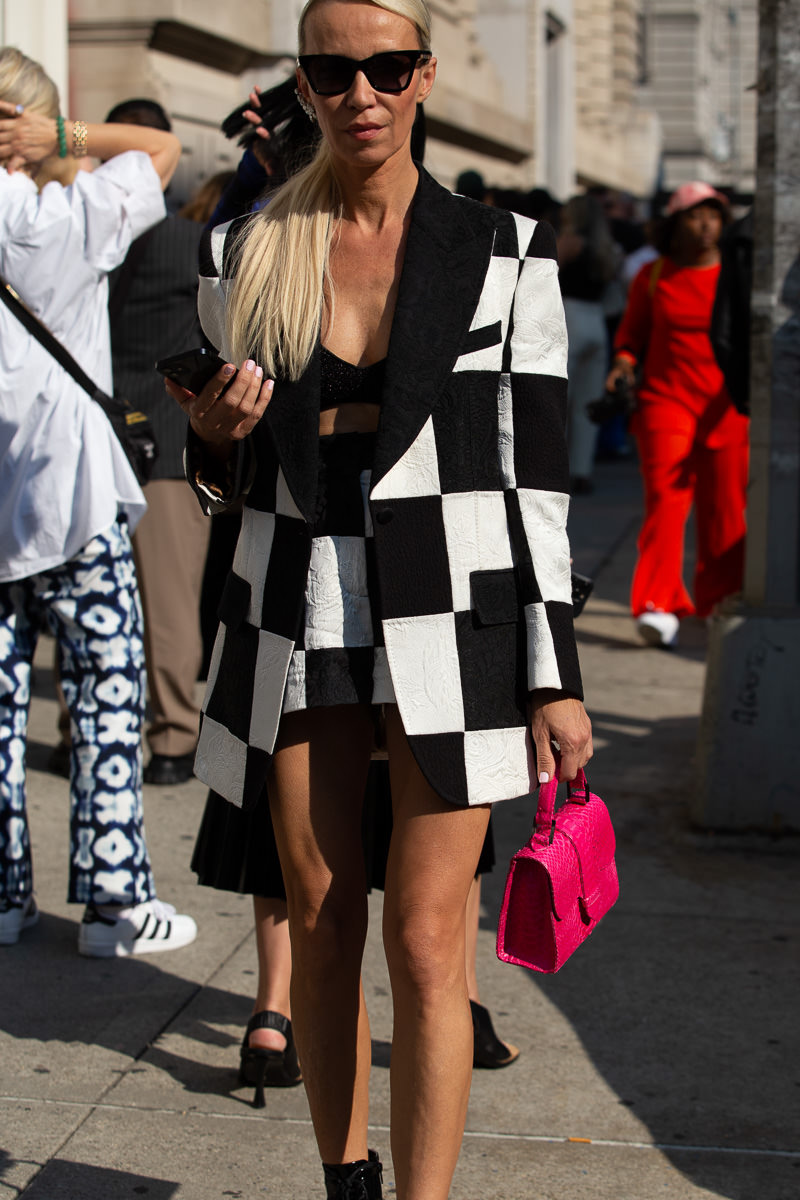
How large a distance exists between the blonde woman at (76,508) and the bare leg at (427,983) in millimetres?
1761

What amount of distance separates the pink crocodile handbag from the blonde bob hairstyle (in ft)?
2.64

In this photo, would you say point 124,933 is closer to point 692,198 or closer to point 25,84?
point 25,84

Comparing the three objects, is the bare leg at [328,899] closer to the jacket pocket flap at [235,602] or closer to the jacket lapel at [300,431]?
the jacket pocket flap at [235,602]

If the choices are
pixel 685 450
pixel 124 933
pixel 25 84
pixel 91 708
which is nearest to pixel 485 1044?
pixel 124 933

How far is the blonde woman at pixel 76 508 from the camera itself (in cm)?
384

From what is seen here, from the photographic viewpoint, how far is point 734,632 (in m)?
5.08

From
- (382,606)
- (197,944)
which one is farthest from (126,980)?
(382,606)

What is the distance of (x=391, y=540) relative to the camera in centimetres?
243

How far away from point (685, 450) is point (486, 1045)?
4677 mm

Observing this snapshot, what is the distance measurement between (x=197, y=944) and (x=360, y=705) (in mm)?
1910

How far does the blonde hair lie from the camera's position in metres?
3.81

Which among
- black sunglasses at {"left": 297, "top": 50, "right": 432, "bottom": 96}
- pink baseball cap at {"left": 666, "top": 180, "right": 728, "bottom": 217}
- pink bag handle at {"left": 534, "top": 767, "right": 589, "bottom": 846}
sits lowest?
pink bag handle at {"left": 534, "top": 767, "right": 589, "bottom": 846}

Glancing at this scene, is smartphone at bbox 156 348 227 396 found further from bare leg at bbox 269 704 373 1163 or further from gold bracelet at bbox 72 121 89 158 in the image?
gold bracelet at bbox 72 121 89 158

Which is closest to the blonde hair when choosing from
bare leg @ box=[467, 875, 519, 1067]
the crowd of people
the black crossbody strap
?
the black crossbody strap
